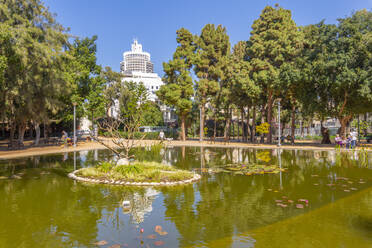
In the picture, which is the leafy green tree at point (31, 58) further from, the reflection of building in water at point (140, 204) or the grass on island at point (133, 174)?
the reflection of building in water at point (140, 204)

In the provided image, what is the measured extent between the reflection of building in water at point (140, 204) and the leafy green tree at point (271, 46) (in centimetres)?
2365

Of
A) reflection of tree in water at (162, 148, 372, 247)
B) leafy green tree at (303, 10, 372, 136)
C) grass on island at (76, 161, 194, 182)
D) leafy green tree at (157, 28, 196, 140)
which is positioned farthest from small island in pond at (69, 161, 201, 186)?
leafy green tree at (157, 28, 196, 140)

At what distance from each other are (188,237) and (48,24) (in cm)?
2520

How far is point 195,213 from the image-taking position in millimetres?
7840

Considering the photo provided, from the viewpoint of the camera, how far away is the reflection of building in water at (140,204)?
7.62 metres

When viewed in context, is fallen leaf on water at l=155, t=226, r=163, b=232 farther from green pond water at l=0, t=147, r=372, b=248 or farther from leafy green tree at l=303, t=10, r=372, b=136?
leafy green tree at l=303, t=10, r=372, b=136

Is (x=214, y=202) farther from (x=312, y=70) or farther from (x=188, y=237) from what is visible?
(x=312, y=70)

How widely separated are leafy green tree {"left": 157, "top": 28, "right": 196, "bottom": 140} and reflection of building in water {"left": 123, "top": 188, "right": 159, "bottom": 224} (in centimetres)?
3073

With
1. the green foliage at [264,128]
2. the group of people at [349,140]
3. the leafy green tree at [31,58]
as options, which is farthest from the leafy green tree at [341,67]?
the leafy green tree at [31,58]

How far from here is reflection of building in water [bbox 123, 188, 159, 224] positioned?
762 centimetres

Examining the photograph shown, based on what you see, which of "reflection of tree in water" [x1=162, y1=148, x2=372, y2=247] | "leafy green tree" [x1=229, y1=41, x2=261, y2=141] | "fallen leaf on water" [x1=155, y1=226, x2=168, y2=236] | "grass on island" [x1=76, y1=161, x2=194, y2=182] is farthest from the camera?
"leafy green tree" [x1=229, y1=41, x2=261, y2=141]

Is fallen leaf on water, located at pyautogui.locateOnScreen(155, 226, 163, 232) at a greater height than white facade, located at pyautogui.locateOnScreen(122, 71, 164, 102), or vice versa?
white facade, located at pyautogui.locateOnScreen(122, 71, 164, 102)

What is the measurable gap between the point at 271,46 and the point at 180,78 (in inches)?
548

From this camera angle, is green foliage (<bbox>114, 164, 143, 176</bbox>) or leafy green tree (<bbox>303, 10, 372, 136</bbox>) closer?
green foliage (<bbox>114, 164, 143, 176</bbox>)
